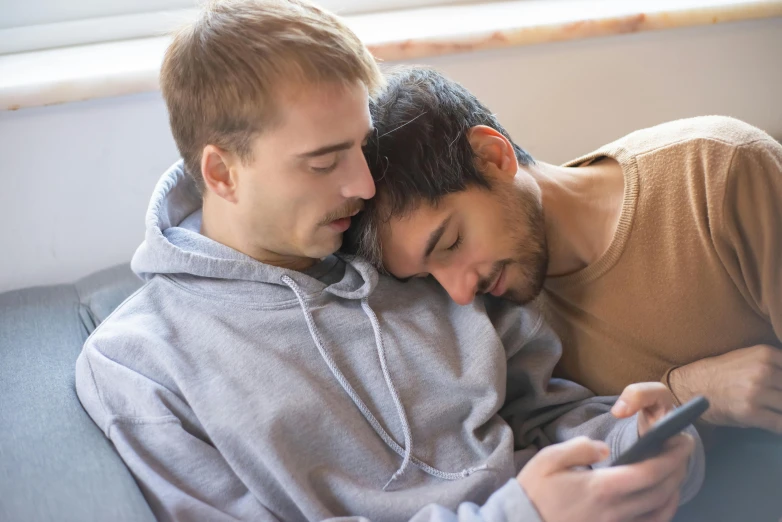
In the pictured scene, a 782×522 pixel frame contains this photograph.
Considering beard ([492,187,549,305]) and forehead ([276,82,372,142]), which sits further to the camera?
beard ([492,187,549,305])

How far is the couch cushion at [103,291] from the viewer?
1356 mm

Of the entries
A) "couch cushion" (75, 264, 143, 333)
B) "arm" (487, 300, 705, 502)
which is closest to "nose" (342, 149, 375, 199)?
"arm" (487, 300, 705, 502)

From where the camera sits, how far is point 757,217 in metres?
1.12

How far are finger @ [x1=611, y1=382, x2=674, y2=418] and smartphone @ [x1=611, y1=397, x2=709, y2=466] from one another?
41 mm

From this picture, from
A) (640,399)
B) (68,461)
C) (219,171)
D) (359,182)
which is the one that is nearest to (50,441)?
(68,461)

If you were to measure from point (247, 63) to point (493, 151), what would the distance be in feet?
1.28

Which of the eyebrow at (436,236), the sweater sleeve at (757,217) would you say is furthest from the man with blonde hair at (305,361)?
the sweater sleeve at (757,217)

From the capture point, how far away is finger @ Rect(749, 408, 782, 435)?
107 cm

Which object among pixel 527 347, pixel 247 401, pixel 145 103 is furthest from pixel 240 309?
pixel 145 103

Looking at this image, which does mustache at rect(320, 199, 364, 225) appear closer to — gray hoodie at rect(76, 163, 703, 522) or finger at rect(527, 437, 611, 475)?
gray hoodie at rect(76, 163, 703, 522)

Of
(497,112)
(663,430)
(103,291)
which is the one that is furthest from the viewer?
(497,112)

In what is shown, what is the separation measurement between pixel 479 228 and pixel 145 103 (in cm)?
73

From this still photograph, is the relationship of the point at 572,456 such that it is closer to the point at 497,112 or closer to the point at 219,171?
the point at 219,171

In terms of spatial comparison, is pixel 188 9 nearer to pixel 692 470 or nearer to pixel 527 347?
pixel 527 347
